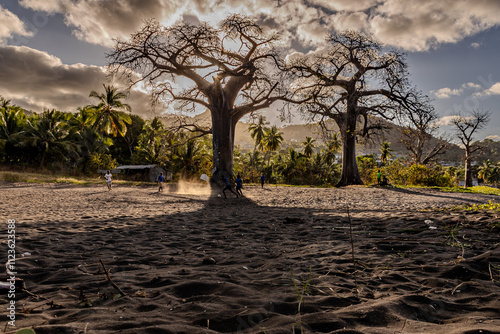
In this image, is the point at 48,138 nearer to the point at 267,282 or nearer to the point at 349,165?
the point at 349,165

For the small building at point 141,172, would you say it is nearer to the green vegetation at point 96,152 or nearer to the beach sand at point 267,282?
the green vegetation at point 96,152

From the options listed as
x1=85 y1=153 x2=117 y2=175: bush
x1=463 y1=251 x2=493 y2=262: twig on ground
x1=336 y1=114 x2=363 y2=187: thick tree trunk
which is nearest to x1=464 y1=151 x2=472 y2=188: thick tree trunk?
x1=336 y1=114 x2=363 y2=187: thick tree trunk

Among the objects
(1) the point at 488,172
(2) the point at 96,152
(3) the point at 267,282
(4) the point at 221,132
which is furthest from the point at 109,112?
(1) the point at 488,172

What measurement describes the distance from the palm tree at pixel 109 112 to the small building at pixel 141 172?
16.1ft

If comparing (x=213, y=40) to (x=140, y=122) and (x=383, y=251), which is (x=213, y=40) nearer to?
(x=383, y=251)

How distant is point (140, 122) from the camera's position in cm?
4991

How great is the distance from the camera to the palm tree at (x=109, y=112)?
36.6m

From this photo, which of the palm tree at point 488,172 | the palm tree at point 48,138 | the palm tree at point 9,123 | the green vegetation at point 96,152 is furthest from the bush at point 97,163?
the palm tree at point 488,172

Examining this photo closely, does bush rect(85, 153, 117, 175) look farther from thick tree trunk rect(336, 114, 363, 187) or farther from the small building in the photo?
thick tree trunk rect(336, 114, 363, 187)

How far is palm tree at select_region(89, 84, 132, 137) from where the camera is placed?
1439 inches

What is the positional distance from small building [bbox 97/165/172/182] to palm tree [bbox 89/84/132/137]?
492 centimetres

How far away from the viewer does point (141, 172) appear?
39.7m

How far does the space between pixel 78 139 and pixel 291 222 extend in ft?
139

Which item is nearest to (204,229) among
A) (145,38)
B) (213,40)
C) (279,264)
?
(279,264)
